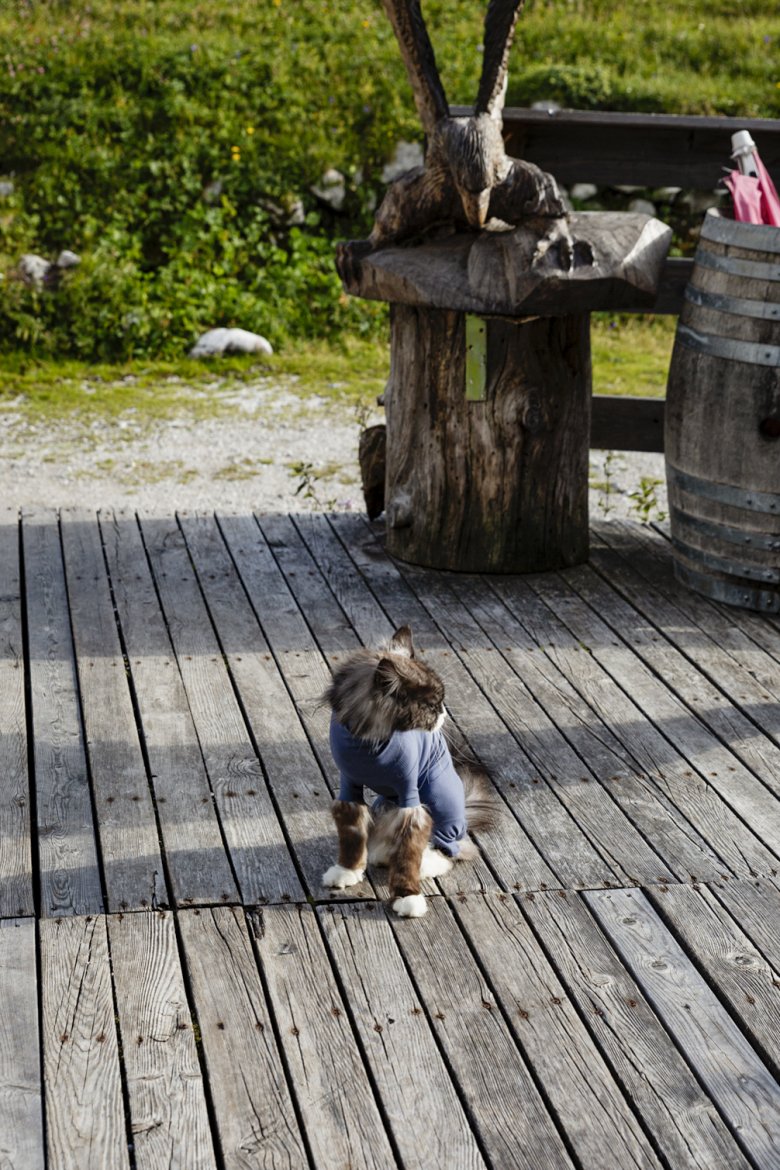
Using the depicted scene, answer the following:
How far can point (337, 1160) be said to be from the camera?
2234 millimetres

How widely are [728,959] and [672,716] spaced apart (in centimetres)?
120

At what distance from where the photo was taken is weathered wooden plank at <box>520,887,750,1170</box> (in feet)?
7.55

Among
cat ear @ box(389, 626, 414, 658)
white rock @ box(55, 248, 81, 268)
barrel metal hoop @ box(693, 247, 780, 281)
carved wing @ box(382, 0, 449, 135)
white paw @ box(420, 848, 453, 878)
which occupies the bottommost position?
white rock @ box(55, 248, 81, 268)

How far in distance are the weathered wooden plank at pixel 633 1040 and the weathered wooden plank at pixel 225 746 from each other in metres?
0.57

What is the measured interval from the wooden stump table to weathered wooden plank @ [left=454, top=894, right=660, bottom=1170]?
2.14m

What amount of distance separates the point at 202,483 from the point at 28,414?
1.51 meters

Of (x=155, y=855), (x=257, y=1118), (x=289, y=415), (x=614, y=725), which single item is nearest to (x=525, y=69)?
(x=289, y=415)

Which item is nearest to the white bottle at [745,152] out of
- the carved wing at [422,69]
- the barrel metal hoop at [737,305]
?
the barrel metal hoop at [737,305]

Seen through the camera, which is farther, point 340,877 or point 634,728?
point 634,728

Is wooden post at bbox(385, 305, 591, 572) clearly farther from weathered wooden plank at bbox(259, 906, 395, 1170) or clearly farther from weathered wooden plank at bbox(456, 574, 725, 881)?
weathered wooden plank at bbox(259, 906, 395, 1170)

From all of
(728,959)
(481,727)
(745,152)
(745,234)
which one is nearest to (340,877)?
(728,959)

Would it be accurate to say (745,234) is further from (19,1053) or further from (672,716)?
(19,1053)

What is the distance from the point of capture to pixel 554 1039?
2.54m

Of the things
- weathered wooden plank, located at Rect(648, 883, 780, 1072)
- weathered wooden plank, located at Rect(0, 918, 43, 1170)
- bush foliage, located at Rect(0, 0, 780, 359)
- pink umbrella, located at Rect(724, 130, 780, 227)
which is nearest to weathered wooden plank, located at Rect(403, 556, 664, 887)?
weathered wooden plank, located at Rect(648, 883, 780, 1072)
